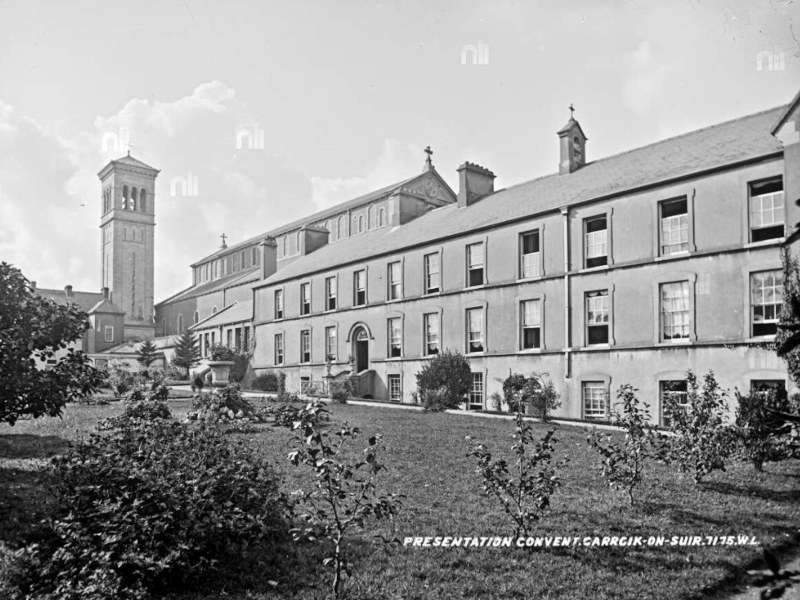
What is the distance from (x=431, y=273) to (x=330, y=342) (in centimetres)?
988

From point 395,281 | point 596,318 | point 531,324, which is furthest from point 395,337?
point 596,318

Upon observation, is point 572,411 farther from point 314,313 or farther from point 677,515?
point 314,313

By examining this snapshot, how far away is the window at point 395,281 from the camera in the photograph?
1404 inches

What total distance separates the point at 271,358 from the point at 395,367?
46.4 feet

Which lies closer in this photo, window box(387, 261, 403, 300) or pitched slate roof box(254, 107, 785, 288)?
pitched slate roof box(254, 107, 785, 288)

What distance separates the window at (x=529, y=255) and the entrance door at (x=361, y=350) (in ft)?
38.0

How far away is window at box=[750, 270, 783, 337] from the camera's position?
2158 centimetres

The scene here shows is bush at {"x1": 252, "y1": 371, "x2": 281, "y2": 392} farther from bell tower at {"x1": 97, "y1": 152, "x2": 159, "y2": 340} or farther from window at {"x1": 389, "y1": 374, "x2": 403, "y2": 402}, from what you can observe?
bell tower at {"x1": 97, "y1": 152, "x2": 159, "y2": 340}

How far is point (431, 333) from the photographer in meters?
33.7

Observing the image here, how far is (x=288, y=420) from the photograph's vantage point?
17.5m

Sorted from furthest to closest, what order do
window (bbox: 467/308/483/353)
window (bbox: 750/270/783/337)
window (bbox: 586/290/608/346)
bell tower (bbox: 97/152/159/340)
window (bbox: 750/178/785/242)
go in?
bell tower (bbox: 97/152/159/340) < window (bbox: 467/308/483/353) < window (bbox: 586/290/608/346) < window (bbox: 750/178/785/242) < window (bbox: 750/270/783/337)

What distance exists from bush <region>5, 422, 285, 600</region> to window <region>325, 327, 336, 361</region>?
30.9 metres

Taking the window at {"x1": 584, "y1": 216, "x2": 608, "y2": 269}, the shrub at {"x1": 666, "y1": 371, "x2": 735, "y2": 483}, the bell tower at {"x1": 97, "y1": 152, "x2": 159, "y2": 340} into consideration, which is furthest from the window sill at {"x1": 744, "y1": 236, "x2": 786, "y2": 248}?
the bell tower at {"x1": 97, "y1": 152, "x2": 159, "y2": 340}

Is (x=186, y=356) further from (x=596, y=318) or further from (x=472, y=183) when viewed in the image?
(x=596, y=318)
